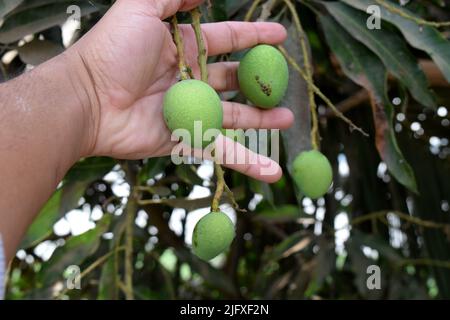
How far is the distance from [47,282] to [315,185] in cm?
61

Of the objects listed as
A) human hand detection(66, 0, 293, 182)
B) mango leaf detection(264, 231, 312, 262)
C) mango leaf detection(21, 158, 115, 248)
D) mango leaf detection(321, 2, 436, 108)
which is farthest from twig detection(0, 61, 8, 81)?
mango leaf detection(264, 231, 312, 262)

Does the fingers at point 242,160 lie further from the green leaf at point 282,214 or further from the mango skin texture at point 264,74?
the green leaf at point 282,214

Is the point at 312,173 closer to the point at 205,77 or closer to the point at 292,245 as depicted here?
the point at 205,77

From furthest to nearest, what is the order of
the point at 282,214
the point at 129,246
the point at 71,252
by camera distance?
the point at 282,214 → the point at 71,252 → the point at 129,246

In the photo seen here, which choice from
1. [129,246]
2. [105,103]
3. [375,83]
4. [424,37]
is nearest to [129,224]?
[129,246]

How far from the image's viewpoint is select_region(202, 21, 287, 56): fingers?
1.08 meters

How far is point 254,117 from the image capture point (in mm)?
1109

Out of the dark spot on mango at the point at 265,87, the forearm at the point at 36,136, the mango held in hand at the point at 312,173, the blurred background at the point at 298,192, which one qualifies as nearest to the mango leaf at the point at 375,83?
the blurred background at the point at 298,192

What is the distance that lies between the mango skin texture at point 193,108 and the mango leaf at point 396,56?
1.65 ft

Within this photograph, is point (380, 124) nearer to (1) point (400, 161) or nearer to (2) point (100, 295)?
(1) point (400, 161)

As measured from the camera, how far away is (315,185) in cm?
104

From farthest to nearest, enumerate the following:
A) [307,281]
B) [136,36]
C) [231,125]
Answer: [307,281], [231,125], [136,36]

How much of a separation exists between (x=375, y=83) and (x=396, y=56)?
60 millimetres
